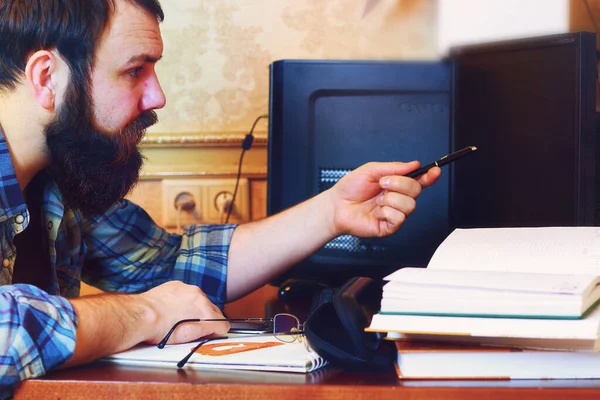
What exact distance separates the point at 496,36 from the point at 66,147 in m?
0.70

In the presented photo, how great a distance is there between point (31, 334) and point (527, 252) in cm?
43

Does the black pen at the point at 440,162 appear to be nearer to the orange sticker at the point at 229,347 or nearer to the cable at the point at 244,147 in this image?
the orange sticker at the point at 229,347

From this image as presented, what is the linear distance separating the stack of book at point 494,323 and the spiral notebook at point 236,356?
8 cm

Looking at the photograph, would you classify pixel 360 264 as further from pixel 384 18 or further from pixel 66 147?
pixel 384 18

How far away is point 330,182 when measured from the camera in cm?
117

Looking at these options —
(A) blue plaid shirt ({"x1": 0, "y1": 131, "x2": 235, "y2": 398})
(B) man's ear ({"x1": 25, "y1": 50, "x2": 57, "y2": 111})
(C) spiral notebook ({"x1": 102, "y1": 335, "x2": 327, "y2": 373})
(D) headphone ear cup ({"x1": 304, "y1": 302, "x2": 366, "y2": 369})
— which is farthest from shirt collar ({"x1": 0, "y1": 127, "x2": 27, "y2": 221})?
(D) headphone ear cup ({"x1": 304, "y1": 302, "x2": 366, "y2": 369})

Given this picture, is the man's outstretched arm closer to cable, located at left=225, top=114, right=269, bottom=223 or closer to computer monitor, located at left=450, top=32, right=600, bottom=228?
computer monitor, located at left=450, top=32, right=600, bottom=228

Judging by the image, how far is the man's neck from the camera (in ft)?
3.26

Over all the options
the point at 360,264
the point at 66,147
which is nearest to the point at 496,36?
the point at 360,264

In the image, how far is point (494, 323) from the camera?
0.54m

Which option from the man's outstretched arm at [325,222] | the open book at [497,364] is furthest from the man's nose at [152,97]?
the open book at [497,364]

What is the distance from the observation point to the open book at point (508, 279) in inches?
21.1

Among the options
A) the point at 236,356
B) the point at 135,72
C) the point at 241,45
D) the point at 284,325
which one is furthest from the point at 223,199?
the point at 236,356

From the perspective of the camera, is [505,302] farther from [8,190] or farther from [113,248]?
[113,248]
